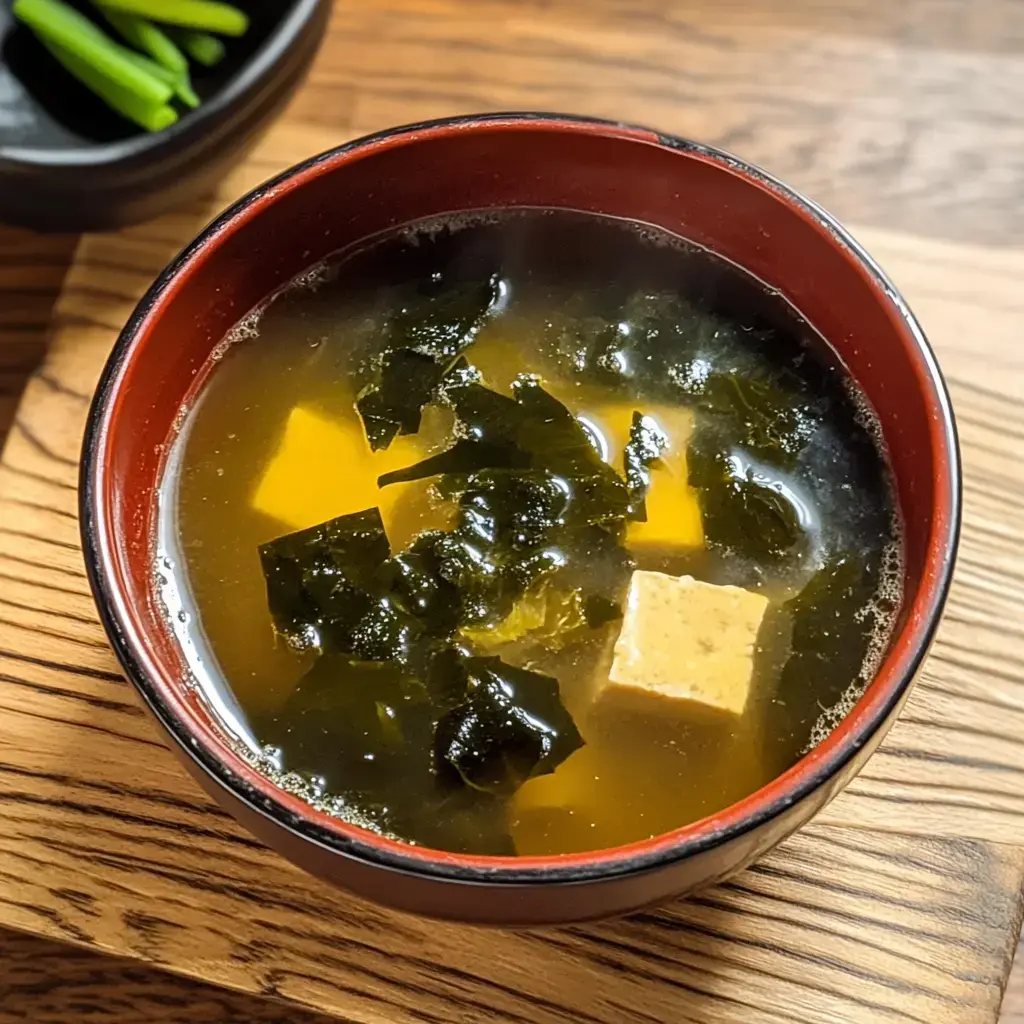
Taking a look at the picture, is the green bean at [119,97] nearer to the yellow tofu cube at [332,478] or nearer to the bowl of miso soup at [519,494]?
the bowl of miso soup at [519,494]

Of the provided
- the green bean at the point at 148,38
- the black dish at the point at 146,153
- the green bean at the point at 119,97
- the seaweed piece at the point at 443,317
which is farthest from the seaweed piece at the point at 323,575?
the green bean at the point at 148,38

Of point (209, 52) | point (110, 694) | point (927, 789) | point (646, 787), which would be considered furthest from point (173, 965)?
point (209, 52)

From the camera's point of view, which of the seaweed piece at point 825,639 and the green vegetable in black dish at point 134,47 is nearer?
the seaweed piece at point 825,639

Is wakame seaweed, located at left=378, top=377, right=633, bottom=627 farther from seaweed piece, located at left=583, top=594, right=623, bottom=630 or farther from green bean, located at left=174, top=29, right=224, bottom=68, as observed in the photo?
green bean, located at left=174, top=29, right=224, bottom=68

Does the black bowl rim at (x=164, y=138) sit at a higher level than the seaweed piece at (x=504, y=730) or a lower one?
higher

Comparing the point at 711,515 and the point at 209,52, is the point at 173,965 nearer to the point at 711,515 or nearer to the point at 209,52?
the point at 711,515

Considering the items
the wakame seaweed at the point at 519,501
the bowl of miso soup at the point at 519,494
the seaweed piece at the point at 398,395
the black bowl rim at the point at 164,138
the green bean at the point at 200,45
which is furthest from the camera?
the green bean at the point at 200,45

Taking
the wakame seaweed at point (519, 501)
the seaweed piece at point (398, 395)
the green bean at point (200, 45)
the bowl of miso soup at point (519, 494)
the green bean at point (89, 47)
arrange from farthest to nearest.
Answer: the green bean at point (200, 45), the green bean at point (89, 47), the seaweed piece at point (398, 395), the wakame seaweed at point (519, 501), the bowl of miso soup at point (519, 494)

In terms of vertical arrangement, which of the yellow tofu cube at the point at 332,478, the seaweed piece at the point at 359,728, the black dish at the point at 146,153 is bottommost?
the seaweed piece at the point at 359,728
